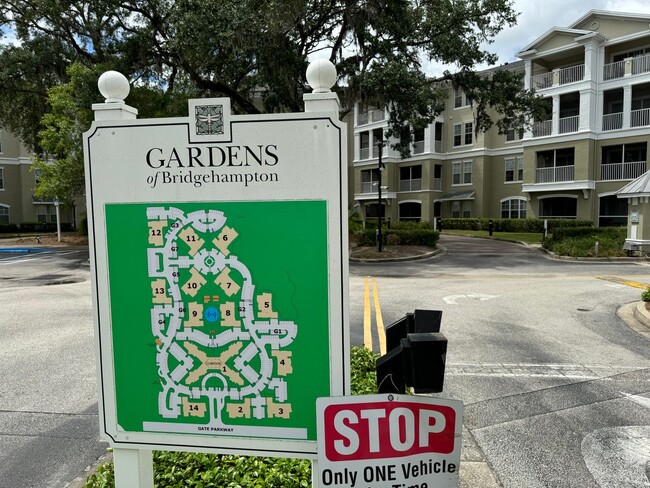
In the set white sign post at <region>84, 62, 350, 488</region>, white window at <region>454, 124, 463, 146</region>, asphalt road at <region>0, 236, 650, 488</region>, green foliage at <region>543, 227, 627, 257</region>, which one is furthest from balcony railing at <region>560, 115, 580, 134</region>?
white sign post at <region>84, 62, 350, 488</region>

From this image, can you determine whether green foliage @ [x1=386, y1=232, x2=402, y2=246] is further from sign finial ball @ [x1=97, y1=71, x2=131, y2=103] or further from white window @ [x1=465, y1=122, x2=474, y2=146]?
sign finial ball @ [x1=97, y1=71, x2=131, y2=103]

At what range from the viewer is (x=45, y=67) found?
25.6 meters

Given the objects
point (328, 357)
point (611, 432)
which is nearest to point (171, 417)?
point (328, 357)

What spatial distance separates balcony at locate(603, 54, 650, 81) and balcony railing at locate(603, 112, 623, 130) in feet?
7.49

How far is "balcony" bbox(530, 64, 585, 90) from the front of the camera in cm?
3052

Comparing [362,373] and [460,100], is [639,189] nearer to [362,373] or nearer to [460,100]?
[362,373]

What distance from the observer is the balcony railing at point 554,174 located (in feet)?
102

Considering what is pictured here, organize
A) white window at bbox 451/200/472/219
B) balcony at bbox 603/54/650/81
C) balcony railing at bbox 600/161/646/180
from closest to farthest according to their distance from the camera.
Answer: balcony at bbox 603/54/650/81 < balcony railing at bbox 600/161/646/180 < white window at bbox 451/200/472/219

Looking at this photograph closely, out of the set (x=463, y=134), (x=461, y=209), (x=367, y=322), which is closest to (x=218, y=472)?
(x=367, y=322)

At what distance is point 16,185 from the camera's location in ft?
141

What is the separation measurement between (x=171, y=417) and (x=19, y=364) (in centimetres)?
544

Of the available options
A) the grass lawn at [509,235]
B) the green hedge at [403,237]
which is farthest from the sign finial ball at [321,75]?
the grass lawn at [509,235]

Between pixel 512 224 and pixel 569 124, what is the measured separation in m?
7.51

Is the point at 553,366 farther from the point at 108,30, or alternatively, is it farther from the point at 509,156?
the point at 509,156
